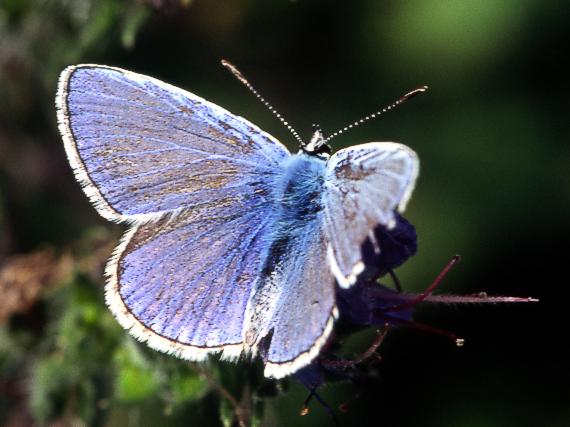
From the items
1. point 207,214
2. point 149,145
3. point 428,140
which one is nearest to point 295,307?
point 207,214

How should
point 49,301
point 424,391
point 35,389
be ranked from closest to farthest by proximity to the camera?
point 35,389 → point 49,301 → point 424,391

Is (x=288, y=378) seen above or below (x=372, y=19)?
below

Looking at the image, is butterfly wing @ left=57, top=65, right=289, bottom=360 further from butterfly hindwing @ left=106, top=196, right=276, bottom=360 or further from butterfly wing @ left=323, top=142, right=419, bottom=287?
butterfly wing @ left=323, top=142, right=419, bottom=287

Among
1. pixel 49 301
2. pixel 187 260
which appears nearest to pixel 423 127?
pixel 49 301

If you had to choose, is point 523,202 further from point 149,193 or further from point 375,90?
point 149,193

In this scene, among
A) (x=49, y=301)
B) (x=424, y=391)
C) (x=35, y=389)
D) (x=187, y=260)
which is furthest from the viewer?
(x=424, y=391)

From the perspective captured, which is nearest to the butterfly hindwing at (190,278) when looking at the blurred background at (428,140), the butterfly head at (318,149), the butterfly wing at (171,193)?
the butterfly wing at (171,193)
